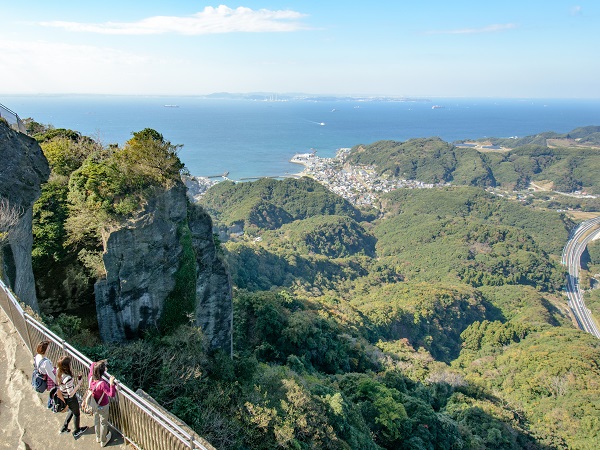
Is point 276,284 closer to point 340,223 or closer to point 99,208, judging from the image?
point 340,223

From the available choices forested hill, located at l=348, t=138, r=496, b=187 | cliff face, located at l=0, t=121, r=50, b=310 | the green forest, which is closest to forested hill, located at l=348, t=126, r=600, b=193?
forested hill, located at l=348, t=138, r=496, b=187

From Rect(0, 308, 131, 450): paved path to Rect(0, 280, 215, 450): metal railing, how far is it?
14.7 inches

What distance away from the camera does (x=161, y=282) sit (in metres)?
13.9

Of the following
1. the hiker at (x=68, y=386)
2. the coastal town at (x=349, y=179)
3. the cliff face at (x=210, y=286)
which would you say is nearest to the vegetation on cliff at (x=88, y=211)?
the cliff face at (x=210, y=286)

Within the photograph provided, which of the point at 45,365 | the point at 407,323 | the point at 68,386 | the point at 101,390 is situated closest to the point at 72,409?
the point at 68,386

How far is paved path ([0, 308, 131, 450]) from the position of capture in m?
5.66

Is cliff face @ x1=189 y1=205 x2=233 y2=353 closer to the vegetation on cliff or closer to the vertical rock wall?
the vertical rock wall

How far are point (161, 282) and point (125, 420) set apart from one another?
8769 millimetres

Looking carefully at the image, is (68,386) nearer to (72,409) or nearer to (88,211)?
(72,409)

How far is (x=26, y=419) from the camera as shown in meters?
5.97

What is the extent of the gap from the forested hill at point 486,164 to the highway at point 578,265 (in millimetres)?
35868

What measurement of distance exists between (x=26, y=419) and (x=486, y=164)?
17080 cm

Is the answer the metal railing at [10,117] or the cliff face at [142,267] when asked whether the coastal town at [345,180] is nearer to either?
the metal railing at [10,117]

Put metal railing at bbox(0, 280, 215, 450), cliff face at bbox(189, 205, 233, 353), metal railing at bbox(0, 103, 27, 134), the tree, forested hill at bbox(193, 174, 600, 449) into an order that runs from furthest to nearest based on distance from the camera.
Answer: forested hill at bbox(193, 174, 600, 449)
cliff face at bbox(189, 205, 233, 353)
metal railing at bbox(0, 103, 27, 134)
the tree
metal railing at bbox(0, 280, 215, 450)
